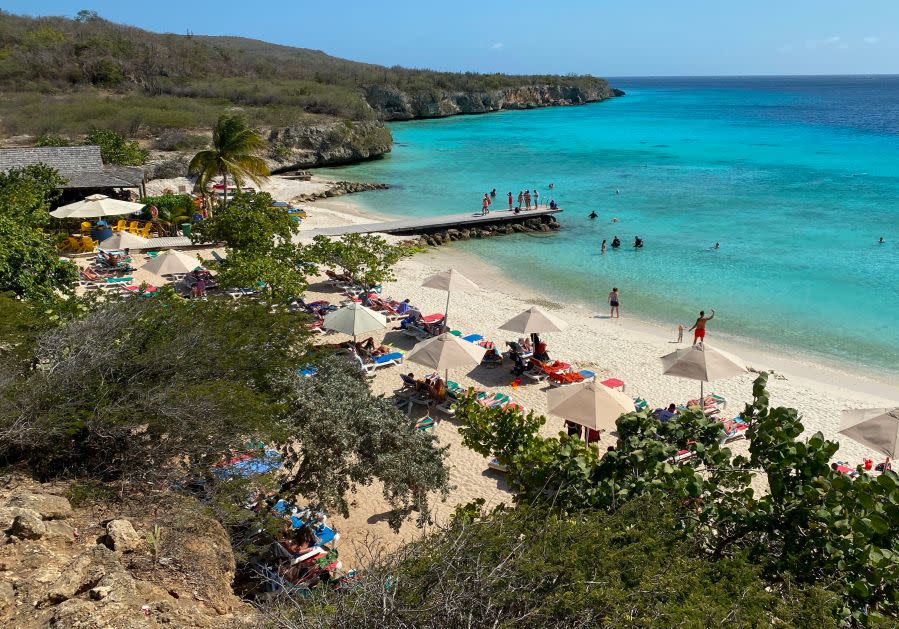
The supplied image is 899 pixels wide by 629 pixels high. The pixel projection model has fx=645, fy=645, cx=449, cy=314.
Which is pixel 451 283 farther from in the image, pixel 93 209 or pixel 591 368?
pixel 93 209

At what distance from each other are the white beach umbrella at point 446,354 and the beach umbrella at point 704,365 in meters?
3.97

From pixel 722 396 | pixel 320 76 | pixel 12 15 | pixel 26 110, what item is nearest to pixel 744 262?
pixel 722 396

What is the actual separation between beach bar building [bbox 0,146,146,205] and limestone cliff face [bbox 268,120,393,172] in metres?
20.3

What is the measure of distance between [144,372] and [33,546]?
2.78 m

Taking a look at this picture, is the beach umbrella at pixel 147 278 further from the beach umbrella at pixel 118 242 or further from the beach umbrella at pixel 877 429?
the beach umbrella at pixel 877 429

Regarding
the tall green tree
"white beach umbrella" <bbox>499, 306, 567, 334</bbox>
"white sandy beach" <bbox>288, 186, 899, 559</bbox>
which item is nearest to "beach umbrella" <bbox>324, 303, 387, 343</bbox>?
"white sandy beach" <bbox>288, 186, 899, 559</bbox>

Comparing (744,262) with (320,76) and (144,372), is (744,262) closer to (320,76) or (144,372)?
(144,372)

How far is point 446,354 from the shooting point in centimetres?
1309

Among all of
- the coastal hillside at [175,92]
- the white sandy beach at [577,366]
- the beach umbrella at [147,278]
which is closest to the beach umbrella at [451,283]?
the white sandy beach at [577,366]

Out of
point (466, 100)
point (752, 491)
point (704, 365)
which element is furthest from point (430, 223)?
point (466, 100)

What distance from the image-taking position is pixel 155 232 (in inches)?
1023

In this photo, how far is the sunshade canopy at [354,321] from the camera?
46.2ft

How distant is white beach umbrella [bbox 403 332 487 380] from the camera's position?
13.0 meters

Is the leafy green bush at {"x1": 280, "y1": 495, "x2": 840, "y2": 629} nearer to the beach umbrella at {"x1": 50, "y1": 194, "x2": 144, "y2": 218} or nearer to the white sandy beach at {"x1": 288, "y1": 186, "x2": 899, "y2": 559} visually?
the white sandy beach at {"x1": 288, "y1": 186, "x2": 899, "y2": 559}
